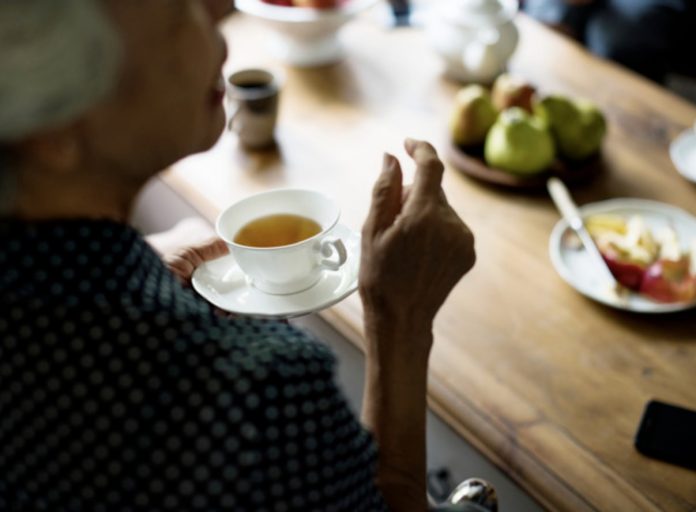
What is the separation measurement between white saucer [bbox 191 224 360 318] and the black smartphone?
0.35 meters

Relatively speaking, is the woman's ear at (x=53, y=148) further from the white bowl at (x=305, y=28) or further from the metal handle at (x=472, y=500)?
the white bowl at (x=305, y=28)

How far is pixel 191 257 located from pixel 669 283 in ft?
2.01

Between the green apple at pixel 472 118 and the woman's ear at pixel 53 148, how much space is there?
0.84 m

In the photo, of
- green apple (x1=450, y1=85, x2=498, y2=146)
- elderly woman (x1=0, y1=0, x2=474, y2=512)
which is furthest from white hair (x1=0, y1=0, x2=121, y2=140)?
green apple (x1=450, y1=85, x2=498, y2=146)

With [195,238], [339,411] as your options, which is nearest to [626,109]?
[195,238]

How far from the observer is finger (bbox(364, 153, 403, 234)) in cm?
86

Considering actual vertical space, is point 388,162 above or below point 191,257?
above

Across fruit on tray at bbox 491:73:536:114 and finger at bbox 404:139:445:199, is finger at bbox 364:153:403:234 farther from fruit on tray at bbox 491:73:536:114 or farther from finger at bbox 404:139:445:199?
fruit on tray at bbox 491:73:536:114

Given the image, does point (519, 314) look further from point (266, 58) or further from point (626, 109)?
point (266, 58)

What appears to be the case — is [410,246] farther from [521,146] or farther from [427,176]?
[521,146]

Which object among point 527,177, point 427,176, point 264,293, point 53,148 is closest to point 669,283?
point 527,177

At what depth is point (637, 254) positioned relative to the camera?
3.64 ft

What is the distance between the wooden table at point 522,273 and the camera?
2.96 ft

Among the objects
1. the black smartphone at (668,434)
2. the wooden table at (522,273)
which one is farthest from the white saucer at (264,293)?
the black smartphone at (668,434)
